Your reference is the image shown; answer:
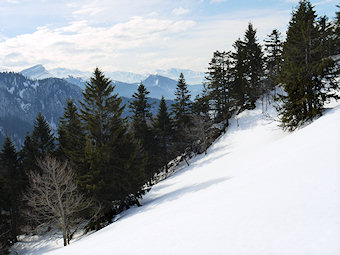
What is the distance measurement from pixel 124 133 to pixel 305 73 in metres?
17.7

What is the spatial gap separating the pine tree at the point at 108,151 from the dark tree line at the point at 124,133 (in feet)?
0.28

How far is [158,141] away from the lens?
35844mm

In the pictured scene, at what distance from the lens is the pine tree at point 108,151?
1772 centimetres

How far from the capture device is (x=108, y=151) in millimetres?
17906

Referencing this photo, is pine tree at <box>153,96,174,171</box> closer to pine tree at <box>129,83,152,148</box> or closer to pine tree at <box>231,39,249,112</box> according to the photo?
pine tree at <box>129,83,152,148</box>

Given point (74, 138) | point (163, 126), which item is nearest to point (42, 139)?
point (74, 138)

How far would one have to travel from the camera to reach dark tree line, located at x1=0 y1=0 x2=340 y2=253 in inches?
696

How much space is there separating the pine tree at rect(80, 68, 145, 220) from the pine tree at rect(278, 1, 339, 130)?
51.3ft

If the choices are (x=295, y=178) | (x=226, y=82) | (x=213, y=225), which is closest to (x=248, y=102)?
(x=226, y=82)

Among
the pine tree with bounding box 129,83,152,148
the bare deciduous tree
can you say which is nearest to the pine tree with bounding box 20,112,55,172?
the pine tree with bounding box 129,83,152,148

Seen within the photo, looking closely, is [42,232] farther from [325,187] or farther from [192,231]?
[325,187]

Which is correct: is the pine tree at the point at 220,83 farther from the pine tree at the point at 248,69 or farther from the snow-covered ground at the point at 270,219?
the snow-covered ground at the point at 270,219

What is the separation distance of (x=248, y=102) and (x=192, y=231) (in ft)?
127

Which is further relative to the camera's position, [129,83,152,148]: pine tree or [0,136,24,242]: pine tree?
[129,83,152,148]: pine tree
